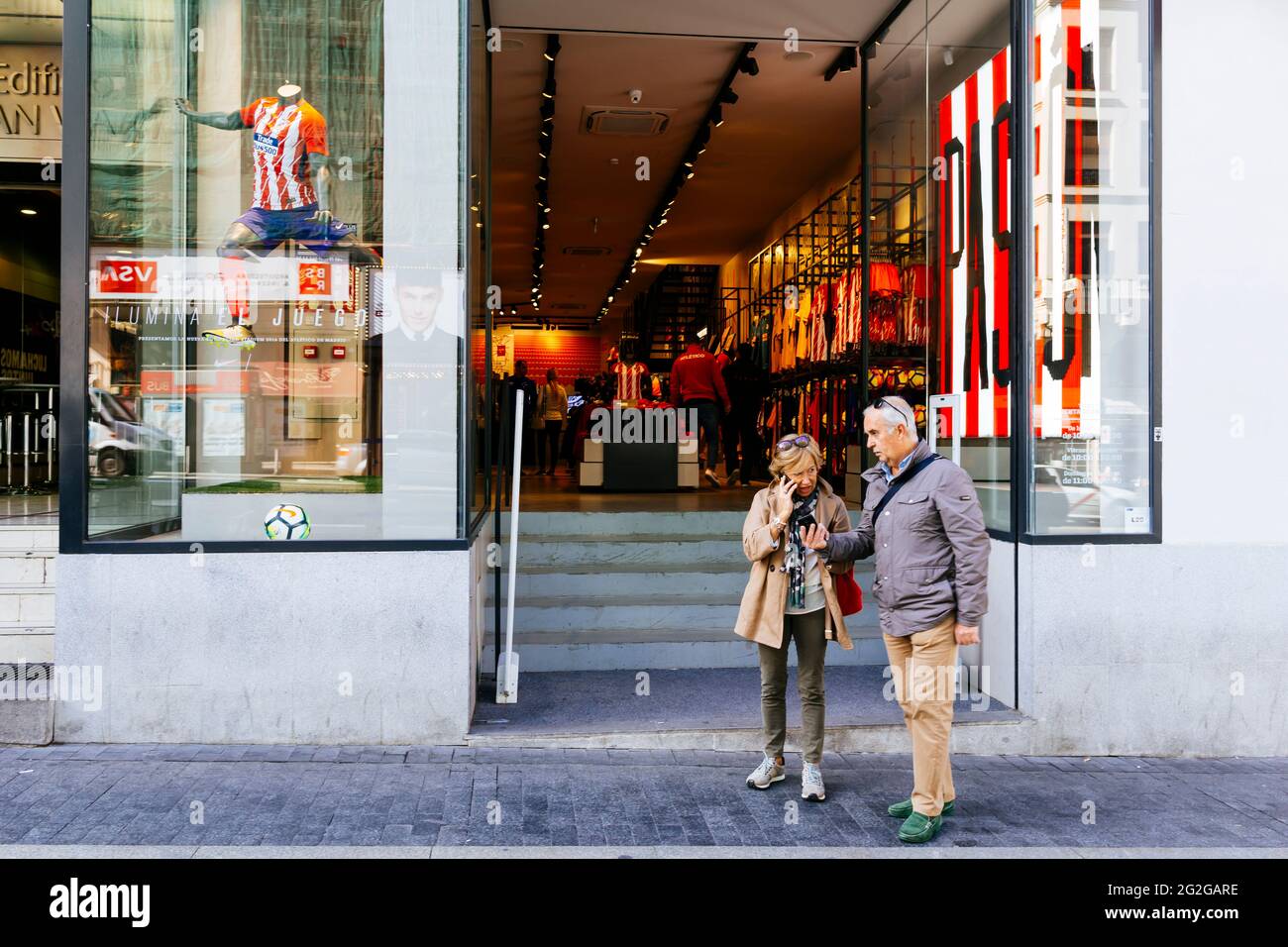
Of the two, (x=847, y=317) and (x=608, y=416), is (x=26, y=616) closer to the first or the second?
(x=608, y=416)

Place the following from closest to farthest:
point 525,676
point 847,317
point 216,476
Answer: point 216,476, point 525,676, point 847,317

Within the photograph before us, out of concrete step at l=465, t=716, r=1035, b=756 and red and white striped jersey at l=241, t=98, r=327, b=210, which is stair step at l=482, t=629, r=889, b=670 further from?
red and white striped jersey at l=241, t=98, r=327, b=210

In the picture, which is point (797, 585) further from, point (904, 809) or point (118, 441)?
point (118, 441)

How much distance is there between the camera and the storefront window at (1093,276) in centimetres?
648

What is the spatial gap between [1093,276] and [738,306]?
48.7 feet

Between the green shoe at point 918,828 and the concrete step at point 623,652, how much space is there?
9.30 feet

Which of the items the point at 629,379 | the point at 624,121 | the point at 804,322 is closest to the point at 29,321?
the point at 629,379

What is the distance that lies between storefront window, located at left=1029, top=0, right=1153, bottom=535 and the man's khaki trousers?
2056 mm

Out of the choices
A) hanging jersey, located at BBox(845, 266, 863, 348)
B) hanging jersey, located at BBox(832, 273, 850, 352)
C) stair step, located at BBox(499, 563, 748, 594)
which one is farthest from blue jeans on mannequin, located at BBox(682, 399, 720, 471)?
stair step, located at BBox(499, 563, 748, 594)

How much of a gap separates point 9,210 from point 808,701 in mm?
12773

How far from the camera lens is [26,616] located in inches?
261

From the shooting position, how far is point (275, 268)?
6.52 metres

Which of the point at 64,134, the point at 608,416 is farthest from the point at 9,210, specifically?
the point at 64,134

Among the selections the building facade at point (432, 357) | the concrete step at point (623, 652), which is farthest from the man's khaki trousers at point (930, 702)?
the concrete step at point (623, 652)
